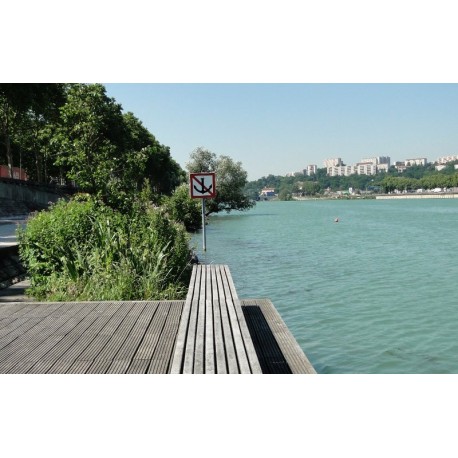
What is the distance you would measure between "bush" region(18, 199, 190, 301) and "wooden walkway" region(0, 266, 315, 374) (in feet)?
3.35

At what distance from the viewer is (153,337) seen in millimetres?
6078

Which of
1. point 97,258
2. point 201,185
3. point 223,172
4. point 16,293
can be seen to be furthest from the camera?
point 223,172

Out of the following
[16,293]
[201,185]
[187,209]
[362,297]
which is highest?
[201,185]

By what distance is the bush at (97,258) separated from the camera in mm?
8891

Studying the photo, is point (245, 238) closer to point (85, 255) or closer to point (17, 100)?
point (17, 100)

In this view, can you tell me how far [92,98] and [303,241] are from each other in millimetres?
23007

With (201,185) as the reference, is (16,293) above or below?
below

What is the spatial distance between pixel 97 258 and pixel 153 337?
11.8 feet

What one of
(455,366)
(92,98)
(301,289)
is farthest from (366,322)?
(92,98)

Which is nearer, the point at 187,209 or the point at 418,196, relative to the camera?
the point at 187,209

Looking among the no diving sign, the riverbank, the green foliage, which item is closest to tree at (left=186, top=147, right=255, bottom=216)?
the green foliage

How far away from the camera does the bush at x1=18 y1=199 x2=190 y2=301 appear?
8891 millimetres

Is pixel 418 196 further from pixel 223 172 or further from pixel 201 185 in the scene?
pixel 201 185

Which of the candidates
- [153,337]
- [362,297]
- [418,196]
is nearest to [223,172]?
[362,297]
